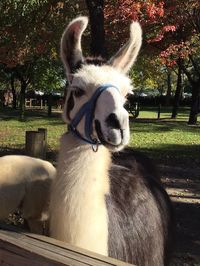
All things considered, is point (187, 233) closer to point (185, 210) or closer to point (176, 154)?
point (185, 210)

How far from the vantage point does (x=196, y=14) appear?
2131 centimetres

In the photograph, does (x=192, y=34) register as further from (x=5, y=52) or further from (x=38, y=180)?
(x=38, y=180)

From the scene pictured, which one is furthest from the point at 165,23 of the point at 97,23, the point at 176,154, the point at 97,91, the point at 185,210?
the point at 97,91

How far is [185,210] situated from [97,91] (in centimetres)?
538

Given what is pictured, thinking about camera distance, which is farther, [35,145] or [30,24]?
[30,24]

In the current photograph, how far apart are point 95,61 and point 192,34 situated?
21.4m

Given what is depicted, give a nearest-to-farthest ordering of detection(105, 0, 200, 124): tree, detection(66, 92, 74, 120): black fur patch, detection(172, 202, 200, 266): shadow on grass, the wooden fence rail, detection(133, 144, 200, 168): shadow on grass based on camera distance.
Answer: the wooden fence rail → detection(66, 92, 74, 120): black fur patch → detection(172, 202, 200, 266): shadow on grass → detection(133, 144, 200, 168): shadow on grass → detection(105, 0, 200, 124): tree

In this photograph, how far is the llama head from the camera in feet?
7.39

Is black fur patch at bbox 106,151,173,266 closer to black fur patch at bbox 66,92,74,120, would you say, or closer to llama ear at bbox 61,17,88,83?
black fur patch at bbox 66,92,74,120

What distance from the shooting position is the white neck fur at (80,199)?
7.92 feet

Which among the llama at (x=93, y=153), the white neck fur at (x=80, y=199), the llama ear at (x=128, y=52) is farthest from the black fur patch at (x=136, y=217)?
the llama ear at (x=128, y=52)

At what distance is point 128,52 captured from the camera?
8.82 feet

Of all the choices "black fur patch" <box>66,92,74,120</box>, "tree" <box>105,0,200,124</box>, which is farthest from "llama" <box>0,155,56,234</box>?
"tree" <box>105,0,200,124</box>

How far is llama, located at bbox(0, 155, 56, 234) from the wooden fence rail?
1.99ft
